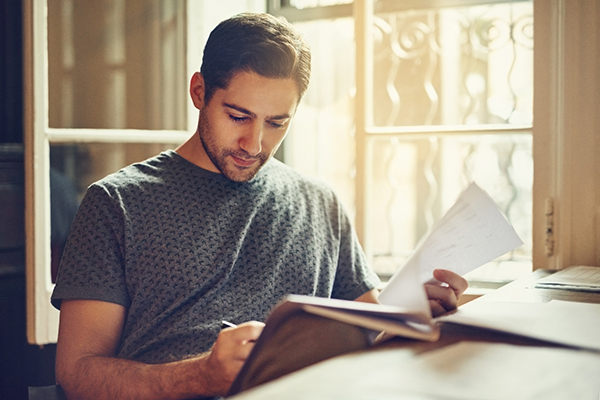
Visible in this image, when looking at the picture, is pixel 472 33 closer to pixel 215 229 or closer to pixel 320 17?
pixel 320 17

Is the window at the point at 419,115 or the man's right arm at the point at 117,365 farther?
the window at the point at 419,115

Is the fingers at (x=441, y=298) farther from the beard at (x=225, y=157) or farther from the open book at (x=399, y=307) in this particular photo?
the beard at (x=225, y=157)

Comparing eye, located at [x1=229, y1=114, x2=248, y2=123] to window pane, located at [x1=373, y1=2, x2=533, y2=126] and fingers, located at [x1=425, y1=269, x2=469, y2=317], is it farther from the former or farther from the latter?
window pane, located at [x1=373, y1=2, x2=533, y2=126]

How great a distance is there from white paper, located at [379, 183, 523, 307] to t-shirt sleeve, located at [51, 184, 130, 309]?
0.47m

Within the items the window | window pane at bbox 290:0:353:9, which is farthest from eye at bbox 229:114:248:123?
the window

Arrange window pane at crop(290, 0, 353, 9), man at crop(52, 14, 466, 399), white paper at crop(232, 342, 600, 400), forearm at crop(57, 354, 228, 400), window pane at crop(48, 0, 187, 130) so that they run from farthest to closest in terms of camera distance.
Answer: window pane at crop(290, 0, 353, 9) → window pane at crop(48, 0, 187, 130) → man at crop(52, 14, 466, 399) → forearm at crop(57, 354, 228, 400) → white paper at crop(232, 342, 600, 400)

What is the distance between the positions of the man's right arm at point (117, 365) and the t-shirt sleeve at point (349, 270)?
51 centimetres

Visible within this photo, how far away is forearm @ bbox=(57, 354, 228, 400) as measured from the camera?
2.94ft

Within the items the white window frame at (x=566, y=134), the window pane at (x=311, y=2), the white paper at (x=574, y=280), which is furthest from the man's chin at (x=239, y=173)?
the window pane at (x=311, y=2)

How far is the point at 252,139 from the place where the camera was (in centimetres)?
122

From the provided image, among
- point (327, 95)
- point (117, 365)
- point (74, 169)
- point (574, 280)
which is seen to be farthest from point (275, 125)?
point (327, 95)

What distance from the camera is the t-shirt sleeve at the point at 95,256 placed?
1.03m

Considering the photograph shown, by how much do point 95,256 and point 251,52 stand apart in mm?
499

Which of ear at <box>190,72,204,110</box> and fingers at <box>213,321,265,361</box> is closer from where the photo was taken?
fingers at <box>213,321,265,361</box>
